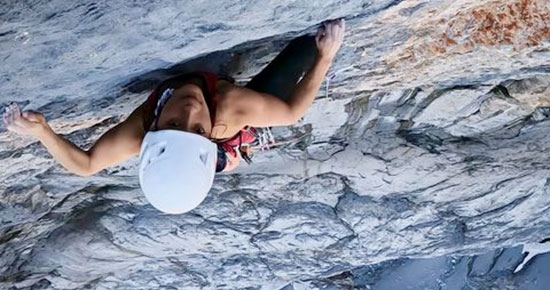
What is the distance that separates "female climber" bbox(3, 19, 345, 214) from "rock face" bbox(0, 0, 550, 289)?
66 millimetres

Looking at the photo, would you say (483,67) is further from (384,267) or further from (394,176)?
(384,267)

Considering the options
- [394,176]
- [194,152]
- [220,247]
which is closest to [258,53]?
[194,152]

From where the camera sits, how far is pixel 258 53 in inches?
84.4

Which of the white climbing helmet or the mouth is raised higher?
the mouth

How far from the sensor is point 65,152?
6.46 ft

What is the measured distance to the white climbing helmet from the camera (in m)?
1.75

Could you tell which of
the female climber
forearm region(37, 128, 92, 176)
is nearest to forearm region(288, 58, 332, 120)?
the female climber

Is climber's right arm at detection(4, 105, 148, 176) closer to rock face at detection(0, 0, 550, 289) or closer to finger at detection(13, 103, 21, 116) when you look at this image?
finger at detection(13, 103, 21, 116)

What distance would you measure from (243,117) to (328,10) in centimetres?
35

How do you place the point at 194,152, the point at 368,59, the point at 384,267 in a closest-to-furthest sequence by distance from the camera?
the point at 194,152 < the point at 368,59 < the point at 384,267

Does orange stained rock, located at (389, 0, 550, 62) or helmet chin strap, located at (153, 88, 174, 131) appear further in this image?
orange stained rock, located at (389, 0, 550, 62)

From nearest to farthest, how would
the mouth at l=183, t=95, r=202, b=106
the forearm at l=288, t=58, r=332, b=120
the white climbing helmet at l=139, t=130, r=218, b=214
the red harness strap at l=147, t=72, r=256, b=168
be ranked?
the white climbing helmet at l=139, t=130, r=218, b=214, the mouth at l=183, t=95, r=202, b=106, the red harness strap at l=147, t=72, r=256, b=168, the forearm at l=288, t=58, r=332, b=120

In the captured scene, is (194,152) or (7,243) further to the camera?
(7,243)

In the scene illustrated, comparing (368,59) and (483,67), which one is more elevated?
(368,59)
